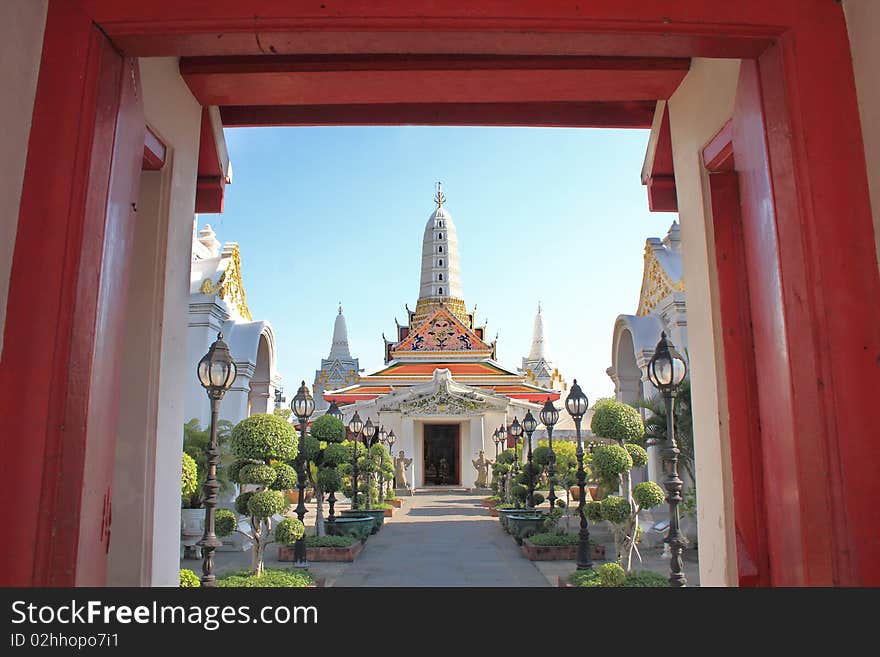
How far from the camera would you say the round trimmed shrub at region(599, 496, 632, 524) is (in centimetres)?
801

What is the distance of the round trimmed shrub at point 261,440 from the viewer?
8570 mm

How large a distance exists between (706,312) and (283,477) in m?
6.65

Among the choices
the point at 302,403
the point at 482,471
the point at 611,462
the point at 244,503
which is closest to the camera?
the point at 244,503

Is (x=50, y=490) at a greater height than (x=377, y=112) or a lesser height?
lesser

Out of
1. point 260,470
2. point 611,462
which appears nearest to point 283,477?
point 260,470

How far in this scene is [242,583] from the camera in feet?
23.5

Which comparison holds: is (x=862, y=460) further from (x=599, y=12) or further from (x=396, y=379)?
(x=396, y=379)

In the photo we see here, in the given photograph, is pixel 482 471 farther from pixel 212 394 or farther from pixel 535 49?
pixel 535 49

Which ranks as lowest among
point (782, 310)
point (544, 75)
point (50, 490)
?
point (50, 490)

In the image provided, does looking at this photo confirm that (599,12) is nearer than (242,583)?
Yes

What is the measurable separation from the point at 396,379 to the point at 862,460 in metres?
31.6

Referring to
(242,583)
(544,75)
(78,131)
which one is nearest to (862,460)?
(544,75)

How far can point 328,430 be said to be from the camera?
1353 centimetres
